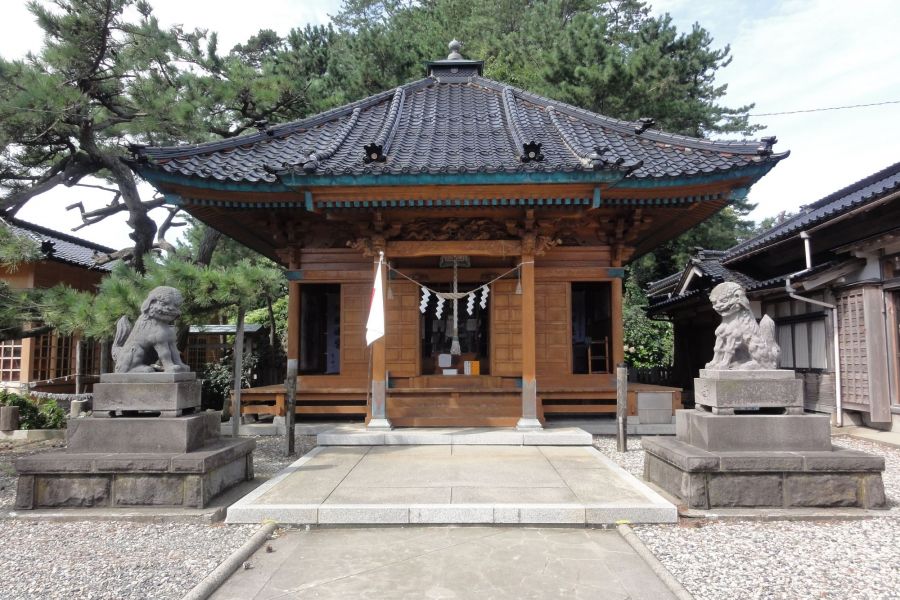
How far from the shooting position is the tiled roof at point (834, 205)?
410 inches

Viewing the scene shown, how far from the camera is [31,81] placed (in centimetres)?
727

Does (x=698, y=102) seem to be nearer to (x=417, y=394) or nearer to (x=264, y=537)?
(x=417, y=394)

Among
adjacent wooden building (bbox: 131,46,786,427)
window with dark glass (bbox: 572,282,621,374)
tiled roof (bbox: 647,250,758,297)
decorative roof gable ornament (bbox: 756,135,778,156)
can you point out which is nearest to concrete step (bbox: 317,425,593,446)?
adjacent wooden building (bbox: 131,46,786,427)

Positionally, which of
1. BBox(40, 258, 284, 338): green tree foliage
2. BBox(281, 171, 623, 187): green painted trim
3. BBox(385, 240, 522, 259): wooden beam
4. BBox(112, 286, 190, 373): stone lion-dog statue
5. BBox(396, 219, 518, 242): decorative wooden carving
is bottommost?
BBox(112, 286, 190, 373): stone lion-dog statue

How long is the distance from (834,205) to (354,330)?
11803mm

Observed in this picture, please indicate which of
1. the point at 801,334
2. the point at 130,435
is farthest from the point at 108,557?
the point at 801,334

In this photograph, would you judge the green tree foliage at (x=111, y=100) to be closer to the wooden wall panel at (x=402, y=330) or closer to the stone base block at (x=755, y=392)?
the wooden wall panel at (x=402, y=330)

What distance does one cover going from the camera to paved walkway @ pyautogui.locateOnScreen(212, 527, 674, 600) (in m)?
3.82

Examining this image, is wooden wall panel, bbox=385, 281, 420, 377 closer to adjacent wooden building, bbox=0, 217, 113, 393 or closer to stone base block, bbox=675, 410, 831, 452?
stone base block, bbox=675, 410, 831, 452

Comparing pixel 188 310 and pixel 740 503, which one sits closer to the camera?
pixel 740 503

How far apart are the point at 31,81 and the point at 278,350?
35.5 ft

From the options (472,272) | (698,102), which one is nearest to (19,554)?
(472,272)

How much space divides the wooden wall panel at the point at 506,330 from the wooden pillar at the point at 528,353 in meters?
1.20

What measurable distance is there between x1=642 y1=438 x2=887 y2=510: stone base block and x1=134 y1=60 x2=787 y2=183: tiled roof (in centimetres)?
448
